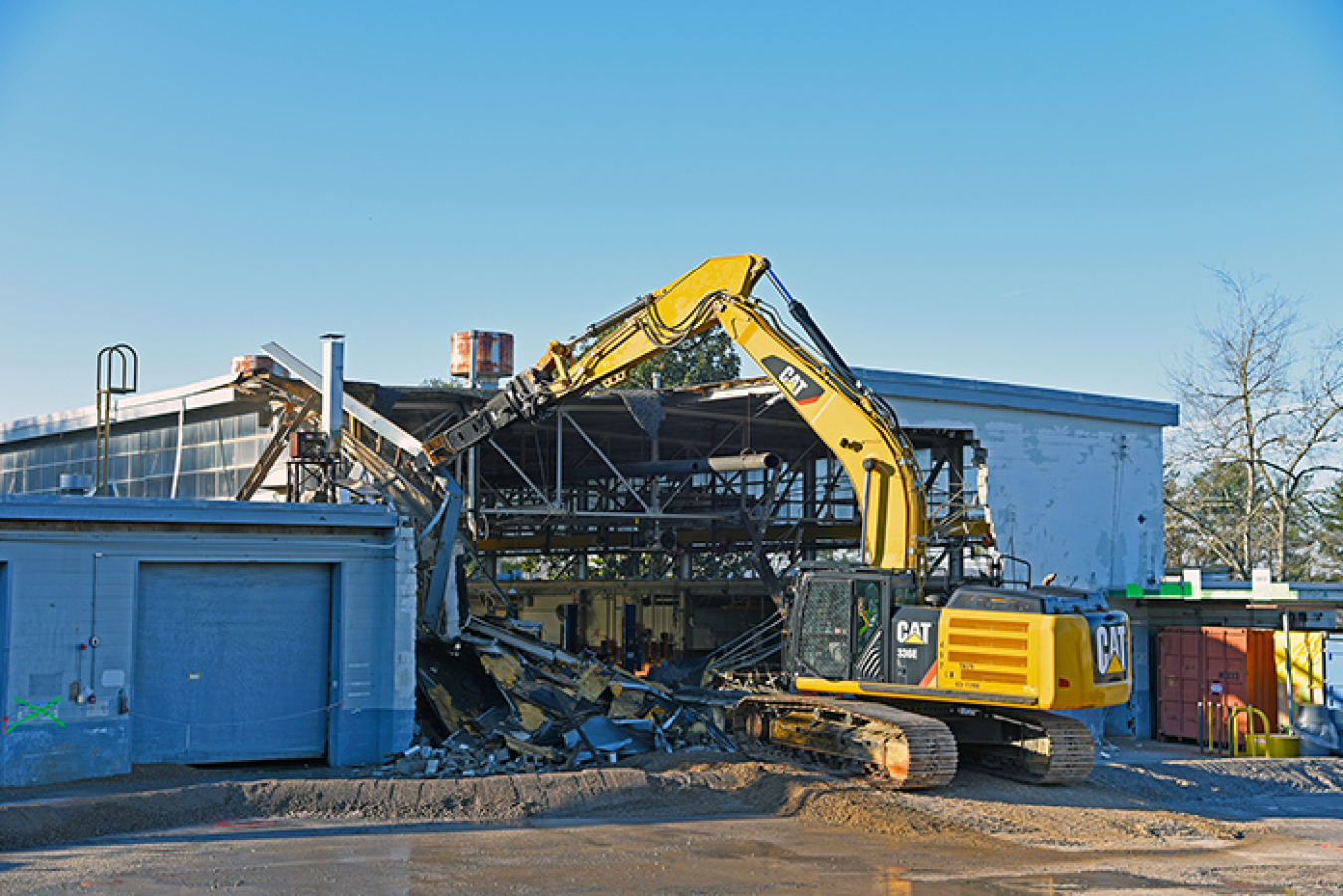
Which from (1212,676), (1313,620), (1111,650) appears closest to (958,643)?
(1111,650)

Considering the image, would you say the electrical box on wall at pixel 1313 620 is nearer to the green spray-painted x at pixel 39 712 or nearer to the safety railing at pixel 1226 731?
the safety railing at pixel 1226 731

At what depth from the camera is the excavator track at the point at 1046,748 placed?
17.1m

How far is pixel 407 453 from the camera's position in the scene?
73.9 ft

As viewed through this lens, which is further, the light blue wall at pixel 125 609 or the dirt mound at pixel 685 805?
the light blue wall at pixel 125 609

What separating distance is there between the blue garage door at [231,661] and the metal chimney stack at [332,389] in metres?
2.69

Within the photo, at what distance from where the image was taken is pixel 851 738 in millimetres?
17422

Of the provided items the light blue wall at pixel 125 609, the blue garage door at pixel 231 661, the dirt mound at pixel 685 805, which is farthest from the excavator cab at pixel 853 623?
the blue garage door at pixel 231 661

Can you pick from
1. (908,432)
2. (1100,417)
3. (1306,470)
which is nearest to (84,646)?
(908,432)

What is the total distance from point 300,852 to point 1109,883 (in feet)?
25.7

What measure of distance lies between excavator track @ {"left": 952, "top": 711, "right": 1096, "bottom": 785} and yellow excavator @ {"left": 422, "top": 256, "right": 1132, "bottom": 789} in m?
0.02

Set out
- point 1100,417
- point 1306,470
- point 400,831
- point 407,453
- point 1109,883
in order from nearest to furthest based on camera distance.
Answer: point 1109,883 → point 400,831 → point 407,453 → point 1100,417 → point 1306,470

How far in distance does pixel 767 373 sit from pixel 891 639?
4105 millimetres

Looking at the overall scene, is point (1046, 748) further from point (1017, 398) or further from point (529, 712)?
point (1017, 398)

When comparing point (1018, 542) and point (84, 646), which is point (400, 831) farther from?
point (1018, 542)
